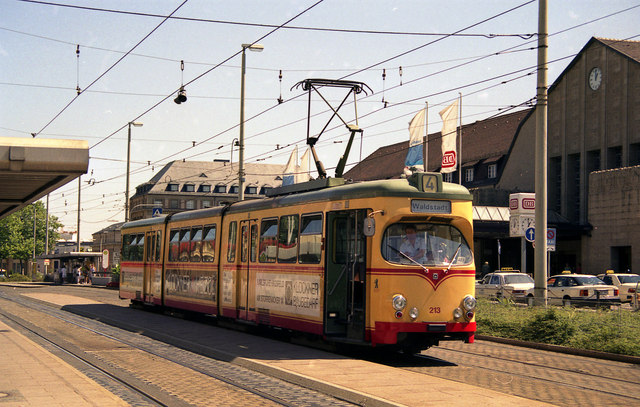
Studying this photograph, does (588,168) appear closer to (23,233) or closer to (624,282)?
(624,282)

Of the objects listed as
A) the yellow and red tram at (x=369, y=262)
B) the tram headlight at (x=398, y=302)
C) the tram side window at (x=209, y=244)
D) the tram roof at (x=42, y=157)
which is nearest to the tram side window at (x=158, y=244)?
the tram side window at (x=209, y=244)

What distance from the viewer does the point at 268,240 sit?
59.2 feet

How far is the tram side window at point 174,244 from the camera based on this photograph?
24453 mm

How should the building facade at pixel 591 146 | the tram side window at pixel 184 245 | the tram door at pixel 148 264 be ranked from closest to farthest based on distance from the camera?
→ the tram side window at pixel 184 245 → the tram door at pixel 148 264 → the building facade at pixel 591 146

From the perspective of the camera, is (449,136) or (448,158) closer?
(448,158)

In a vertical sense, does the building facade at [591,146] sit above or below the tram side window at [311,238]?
above

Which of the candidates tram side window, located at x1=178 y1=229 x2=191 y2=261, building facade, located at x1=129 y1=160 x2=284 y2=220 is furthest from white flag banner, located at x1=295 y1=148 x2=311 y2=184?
building facade, located at x1=129 y1=160 x2=284 y2=220

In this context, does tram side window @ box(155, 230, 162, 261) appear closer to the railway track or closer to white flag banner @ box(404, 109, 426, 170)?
the railway track

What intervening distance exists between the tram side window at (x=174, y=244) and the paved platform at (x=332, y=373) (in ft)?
15.7

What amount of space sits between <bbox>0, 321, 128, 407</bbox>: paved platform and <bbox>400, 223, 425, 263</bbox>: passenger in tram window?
5945 mm

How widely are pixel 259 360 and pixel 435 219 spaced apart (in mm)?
4012

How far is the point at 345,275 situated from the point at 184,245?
9.79 meters

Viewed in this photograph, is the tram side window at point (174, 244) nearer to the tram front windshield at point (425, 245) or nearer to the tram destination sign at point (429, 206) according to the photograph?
the tram front windshield at point (425, 245)

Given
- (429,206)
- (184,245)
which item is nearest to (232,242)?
(184,245)
